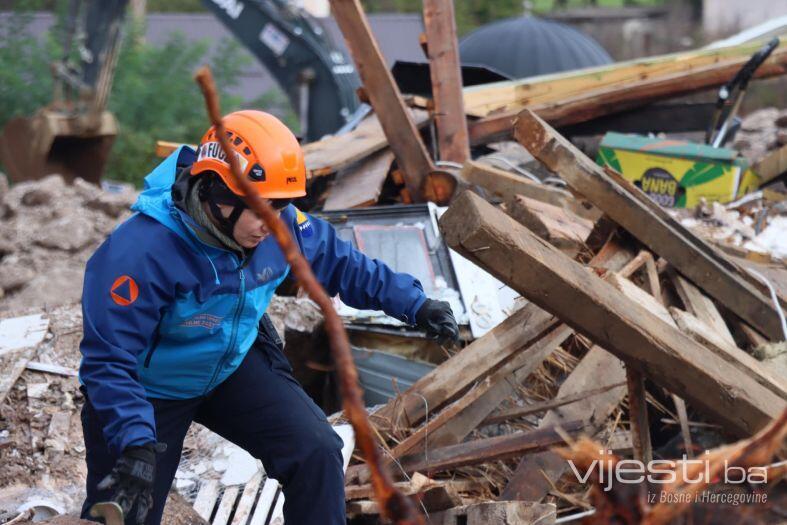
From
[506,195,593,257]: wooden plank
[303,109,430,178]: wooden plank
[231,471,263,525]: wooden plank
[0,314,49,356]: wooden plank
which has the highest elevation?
[303,109,430,178]: wooden plank

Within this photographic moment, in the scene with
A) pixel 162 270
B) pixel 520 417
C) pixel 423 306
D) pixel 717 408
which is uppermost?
pixel 162 270

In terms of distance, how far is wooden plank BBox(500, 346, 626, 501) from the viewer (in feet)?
12.3

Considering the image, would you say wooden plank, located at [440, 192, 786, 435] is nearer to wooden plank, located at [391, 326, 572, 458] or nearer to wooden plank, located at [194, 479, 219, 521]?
wooden plank, located at [391, 326, 572, 458]

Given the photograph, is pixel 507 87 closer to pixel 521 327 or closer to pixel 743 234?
pixel 743 234

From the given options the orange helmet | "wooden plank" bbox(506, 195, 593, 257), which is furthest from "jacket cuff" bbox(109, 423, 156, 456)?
"wooden plank" bbox(506, 195, 593, 257)

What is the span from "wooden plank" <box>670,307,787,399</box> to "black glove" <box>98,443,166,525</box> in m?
1.91

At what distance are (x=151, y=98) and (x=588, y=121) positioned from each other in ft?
30.0

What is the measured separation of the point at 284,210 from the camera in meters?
3.21

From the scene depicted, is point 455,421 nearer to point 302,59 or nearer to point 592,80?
point 592,80

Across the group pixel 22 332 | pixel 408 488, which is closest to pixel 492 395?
pixel 408 488

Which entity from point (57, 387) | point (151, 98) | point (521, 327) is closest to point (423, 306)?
point (521, 327)

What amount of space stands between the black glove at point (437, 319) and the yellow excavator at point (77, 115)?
325 inches

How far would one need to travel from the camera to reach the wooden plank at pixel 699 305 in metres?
4.08

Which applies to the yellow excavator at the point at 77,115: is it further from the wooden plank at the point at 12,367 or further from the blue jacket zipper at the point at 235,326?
the blue jacket zipper at the point at 235,326
